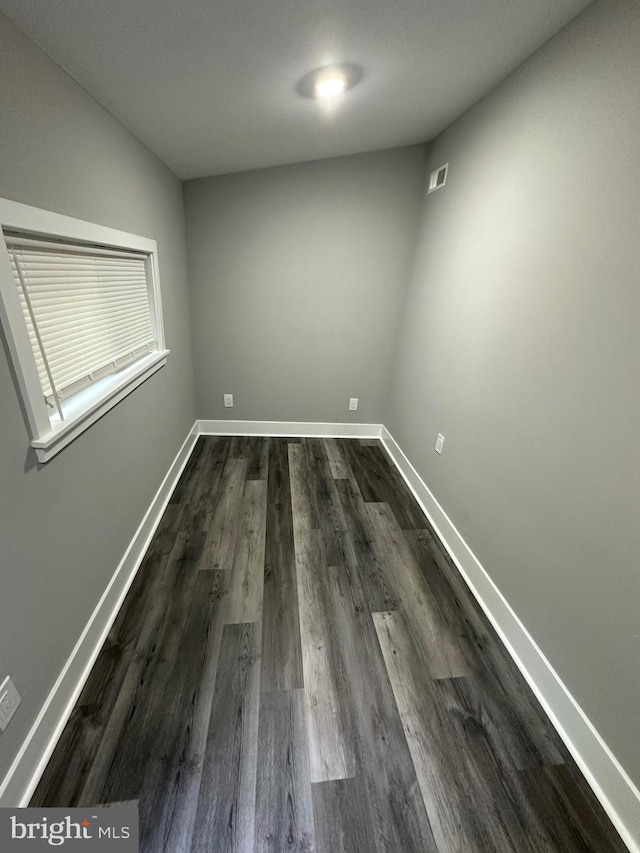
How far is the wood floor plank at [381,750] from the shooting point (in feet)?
3.15

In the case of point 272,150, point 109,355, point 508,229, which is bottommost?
point 109,355

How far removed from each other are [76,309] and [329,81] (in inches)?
52.6

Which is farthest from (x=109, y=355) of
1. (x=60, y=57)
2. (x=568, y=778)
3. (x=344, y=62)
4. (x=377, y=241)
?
(x=568, y=778)

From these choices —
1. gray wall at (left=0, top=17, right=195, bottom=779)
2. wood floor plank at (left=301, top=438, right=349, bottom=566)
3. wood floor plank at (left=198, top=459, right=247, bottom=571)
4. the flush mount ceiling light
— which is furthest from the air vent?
wood floor plank at (left=198, top=459, right=247, bottom=571)

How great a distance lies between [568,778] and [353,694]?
28.3 inches

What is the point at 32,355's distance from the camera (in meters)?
0.98

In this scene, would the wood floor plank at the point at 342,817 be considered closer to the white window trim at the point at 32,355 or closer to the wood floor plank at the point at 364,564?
the wood floor plank at the point at 364,564

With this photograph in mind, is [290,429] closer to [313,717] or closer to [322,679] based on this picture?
[322,679]

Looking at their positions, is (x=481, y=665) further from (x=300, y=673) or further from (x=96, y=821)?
(x=96, y=821)

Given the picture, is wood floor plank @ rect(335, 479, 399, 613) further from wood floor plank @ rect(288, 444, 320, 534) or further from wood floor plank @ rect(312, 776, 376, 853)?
wood floor plank @ rect(312, 776, 376, 853)

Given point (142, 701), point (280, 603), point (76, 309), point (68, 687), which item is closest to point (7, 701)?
point (68, 687)

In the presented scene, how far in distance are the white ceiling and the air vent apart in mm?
336

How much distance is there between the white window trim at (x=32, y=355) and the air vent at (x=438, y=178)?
1874mm

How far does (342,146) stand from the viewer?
213 cm
